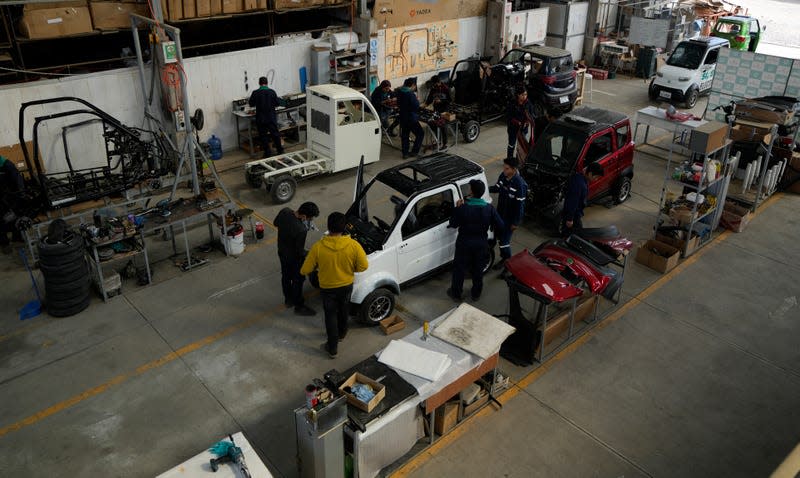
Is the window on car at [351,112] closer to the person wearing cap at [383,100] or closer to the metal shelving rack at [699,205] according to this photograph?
the person wearing cap at [383,100]

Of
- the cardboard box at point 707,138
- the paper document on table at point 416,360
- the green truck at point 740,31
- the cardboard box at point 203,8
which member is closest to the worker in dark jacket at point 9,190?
the cardboard box at point 203,8

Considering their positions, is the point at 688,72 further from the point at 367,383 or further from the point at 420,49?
the point at 367,383

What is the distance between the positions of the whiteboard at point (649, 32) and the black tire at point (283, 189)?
48.3 ft

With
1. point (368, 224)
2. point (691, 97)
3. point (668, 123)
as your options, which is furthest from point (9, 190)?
point (691, 97)

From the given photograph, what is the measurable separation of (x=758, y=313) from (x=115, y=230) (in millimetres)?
9103

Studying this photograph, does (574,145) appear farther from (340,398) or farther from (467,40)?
(467,40)

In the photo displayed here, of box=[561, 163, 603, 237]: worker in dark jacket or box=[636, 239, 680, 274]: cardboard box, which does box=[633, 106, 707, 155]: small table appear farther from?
box=[561, 163, 603, 237]: worker in dark jacket

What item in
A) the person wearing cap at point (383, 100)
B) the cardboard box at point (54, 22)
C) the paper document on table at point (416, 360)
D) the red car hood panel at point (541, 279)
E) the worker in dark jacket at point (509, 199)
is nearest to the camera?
the paper document on table at point (416, 360)

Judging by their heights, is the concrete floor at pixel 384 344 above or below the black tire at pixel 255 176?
below

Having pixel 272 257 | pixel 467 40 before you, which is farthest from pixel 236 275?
pixel 467 40

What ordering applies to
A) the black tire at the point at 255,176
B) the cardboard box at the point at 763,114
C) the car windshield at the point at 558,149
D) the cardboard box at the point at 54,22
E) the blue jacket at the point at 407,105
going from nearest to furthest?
the cardboard box at the point at 54,22 < the car windshield at the point at 558,149 < the cardboard box at the point at 763,114 < the black tire at the point at 255,176 < the blue jacket at the point at 407,105

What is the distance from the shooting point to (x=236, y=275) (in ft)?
30.4

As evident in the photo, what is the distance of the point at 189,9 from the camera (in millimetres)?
12227

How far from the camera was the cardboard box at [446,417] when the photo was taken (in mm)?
Answer: 6344
